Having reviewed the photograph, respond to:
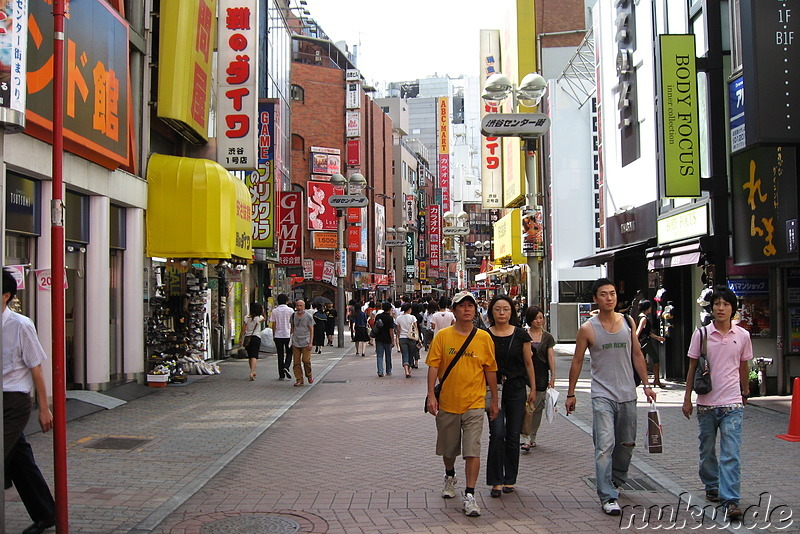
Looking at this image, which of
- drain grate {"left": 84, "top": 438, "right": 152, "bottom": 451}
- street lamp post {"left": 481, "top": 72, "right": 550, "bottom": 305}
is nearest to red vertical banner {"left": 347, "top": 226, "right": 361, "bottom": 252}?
street lamp post {"left": 481, "top": 72, "right": 550, "bottom": 305}

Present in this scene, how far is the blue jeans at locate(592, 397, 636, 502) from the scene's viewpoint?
6422mm

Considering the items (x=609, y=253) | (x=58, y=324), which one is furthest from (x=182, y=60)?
(x=58, y=324)

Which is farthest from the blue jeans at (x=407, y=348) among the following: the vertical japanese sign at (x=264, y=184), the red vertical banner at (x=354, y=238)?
the red vertical banner at (x=354, y=238)

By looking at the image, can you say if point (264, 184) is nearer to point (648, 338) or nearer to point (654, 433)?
point (648, 338)

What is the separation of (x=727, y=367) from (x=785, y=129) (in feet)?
19.9

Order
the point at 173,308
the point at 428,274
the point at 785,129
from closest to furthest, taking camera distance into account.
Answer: the point at 785,129 → the point at 173,308 → the point at 428,274

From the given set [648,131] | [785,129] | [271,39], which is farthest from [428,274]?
[785,129]

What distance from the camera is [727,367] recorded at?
654 centimetres

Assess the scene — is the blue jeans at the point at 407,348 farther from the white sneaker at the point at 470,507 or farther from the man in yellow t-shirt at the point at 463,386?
the white sneaker at the point at 470,507

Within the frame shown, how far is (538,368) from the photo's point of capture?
350 inches

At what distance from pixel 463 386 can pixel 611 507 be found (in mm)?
1471

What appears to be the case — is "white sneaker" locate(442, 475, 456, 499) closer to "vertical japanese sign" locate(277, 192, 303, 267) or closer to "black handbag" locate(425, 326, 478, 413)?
"black handbag" locate(425, 326, 478, 413)

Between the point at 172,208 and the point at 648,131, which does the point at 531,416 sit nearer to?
the point at 172,208

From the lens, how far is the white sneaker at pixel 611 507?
20.6 ft
